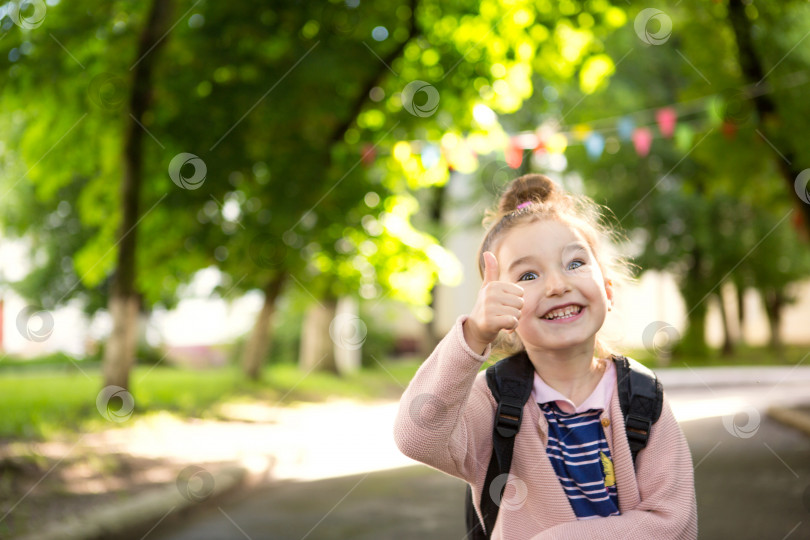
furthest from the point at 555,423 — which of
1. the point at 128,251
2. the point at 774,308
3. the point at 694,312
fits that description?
the point at 774,308

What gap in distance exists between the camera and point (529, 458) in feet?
6.95

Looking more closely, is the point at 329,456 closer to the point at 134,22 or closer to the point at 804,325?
the point at 134,22

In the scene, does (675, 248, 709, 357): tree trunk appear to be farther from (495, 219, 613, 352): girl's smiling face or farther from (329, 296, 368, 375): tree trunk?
(495, 219, 613, 352): girl's smiling face

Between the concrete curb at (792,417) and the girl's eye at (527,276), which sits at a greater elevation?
the concrete curb at (792,417)

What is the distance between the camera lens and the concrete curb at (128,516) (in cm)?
530

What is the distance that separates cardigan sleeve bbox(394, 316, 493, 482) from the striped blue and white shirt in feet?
0.80

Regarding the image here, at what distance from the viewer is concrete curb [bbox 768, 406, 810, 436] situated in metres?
11.3

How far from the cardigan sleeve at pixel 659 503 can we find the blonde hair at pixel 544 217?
34 centimetres

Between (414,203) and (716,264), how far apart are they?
1582 centimetres

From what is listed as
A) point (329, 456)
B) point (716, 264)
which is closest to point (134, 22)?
point (329, 456)

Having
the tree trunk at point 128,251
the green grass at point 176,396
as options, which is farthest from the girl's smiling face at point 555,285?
the tree trunk at point 128,251

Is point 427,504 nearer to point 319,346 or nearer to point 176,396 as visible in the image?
point 176,396

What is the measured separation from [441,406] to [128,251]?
32.1 ft

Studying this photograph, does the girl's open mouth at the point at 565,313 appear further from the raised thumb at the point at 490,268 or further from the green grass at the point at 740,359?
the green grass at the point at 740,359
